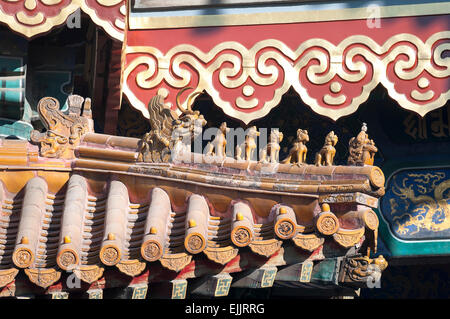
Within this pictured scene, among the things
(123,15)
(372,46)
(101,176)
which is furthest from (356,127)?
(101,176)

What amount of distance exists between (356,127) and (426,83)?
4.98 ft

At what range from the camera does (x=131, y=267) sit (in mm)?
10156

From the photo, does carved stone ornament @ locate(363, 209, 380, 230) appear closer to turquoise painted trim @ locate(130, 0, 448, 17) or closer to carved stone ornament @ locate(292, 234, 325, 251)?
carved stone ornament @ locate(292, 234, 325, 251)

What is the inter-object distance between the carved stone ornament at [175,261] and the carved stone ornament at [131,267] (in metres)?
0.18

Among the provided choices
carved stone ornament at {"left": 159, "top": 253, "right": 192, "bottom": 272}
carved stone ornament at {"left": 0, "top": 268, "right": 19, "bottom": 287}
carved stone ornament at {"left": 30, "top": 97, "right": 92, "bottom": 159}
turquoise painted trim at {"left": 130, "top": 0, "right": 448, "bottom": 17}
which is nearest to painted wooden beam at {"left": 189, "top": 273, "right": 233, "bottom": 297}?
carved stone ornament at {"left": 159, "top": 253, "right": 192, "bottom": 272}

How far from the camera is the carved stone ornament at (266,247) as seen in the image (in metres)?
10.3

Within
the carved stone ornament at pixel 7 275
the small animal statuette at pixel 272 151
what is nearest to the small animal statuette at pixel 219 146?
the small animal statuette at pixel 272 151

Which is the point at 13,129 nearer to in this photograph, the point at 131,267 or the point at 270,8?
the point at 270,8

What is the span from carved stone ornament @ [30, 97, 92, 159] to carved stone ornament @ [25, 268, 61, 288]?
1.30m

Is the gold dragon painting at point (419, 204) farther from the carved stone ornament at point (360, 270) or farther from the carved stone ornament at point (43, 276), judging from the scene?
the carved stone ornament at point (43, 276)

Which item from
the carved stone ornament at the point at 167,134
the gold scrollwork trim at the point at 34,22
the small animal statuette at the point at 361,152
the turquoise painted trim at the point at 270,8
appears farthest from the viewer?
the turquoise painted trim at the point at 270,8

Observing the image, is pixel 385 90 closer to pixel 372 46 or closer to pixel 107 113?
pixel 372 46

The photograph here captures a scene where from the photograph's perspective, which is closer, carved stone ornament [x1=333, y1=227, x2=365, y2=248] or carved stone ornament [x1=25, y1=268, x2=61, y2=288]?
carved stone ornament [x1=25, y1=268, x2=61, y2=288]

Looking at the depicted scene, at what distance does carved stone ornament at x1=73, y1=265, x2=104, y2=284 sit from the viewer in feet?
33.1
